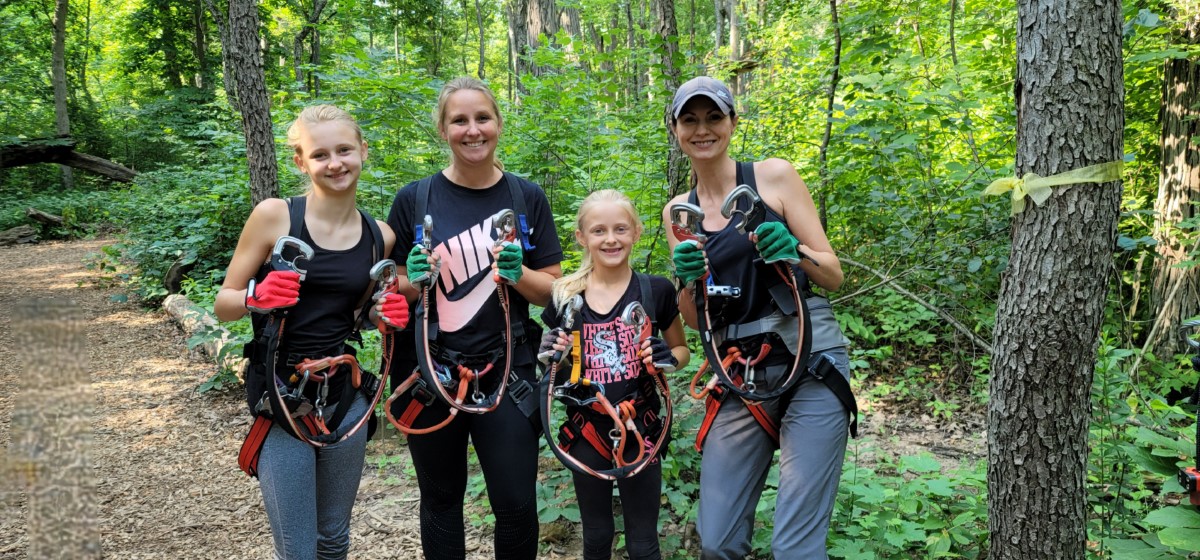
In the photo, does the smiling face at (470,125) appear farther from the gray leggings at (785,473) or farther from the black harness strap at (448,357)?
the gray leggings at (785,473)

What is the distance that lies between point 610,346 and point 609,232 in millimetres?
495

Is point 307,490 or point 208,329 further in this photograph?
point 208,329

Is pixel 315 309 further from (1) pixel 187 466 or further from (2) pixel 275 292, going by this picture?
(1) pixel 187 466

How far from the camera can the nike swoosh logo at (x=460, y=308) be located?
285 cm

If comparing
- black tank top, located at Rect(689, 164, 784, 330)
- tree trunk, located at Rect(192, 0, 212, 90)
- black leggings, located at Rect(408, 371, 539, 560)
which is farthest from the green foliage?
tree trunk, located at Rect(192, 0, 212, 90)

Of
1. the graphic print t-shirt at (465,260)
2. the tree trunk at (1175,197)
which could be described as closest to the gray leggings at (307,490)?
the graphic print t-shirt at (465,260)

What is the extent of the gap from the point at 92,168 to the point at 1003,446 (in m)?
25.1

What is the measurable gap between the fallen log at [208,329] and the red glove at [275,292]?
11.7ft

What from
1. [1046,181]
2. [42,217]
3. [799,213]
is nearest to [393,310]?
[799,213]

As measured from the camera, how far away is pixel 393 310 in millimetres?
2668

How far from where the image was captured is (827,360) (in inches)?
107

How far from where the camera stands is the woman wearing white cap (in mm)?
2639

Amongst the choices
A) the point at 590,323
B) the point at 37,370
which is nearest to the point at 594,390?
the point at 590,323

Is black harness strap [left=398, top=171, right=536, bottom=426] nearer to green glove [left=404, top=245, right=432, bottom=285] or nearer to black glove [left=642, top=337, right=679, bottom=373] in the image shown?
green glove [left=404, top=245, right=432, bottom=285]
